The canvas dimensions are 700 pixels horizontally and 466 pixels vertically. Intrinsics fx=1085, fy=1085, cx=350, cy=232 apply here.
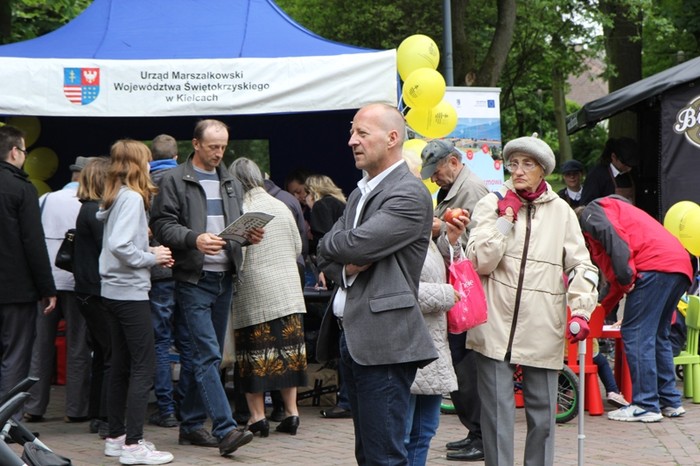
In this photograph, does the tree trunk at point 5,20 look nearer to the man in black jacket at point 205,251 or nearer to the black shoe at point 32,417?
the black shoe at point 32,417

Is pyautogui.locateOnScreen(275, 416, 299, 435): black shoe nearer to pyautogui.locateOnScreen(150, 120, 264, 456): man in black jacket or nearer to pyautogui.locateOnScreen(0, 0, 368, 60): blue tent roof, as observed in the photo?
pyautogui.locateOnScreen(150, 120, 264, 456): man in black jacket

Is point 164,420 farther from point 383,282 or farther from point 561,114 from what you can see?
point 561,114

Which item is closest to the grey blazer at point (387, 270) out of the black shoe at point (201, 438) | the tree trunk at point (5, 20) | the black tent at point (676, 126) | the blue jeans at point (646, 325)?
the black shoe at point (201, 438)

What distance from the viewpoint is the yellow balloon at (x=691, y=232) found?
9523 millimetres

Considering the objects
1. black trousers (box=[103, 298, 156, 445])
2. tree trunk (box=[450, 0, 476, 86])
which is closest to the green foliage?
tree trunk (box=[450, 0, 476, 86])

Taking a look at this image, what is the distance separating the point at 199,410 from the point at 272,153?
6.28m

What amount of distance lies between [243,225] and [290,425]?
1.77m

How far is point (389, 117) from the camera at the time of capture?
449 centimetres

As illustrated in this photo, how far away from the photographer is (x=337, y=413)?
8211mm

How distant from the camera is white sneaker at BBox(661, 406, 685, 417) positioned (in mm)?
8242

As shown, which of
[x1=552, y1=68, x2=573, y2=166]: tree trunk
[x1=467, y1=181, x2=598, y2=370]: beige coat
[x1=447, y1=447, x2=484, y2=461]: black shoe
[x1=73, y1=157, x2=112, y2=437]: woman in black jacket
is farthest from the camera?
[x1=552, y1=68, x2=573, y2=166]: tree trunk

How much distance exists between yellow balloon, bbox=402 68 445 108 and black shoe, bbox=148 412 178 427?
3767mm

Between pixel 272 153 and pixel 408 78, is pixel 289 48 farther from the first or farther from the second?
pixel 272 153

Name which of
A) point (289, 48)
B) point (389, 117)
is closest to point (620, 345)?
point (289, 48)
